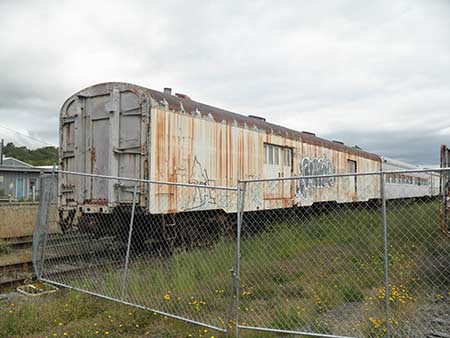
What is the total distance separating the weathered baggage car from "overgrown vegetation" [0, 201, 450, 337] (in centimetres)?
154

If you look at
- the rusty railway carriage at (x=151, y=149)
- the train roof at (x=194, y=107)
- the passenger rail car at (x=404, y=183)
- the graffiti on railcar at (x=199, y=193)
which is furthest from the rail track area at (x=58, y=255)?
Answer: the passenger rail car at (x=404, y=183)

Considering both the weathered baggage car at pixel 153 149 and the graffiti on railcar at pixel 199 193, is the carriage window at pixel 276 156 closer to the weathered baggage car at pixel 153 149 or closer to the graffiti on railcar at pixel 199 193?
the weathered baggage car at pixel 153 149

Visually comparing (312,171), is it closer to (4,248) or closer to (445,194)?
(445,194)

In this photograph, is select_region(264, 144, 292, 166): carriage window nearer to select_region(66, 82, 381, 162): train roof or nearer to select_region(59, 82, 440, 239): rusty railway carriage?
select_region(66, 82, 381, 162): train roof

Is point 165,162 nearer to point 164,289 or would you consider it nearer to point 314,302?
point 164,289

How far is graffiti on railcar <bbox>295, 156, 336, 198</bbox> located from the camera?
13141mm

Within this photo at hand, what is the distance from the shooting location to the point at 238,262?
429cm

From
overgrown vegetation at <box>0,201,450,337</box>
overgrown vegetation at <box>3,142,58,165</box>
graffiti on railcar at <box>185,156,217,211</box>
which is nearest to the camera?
overgrown vegetation at <box>0,201,450,337</box>

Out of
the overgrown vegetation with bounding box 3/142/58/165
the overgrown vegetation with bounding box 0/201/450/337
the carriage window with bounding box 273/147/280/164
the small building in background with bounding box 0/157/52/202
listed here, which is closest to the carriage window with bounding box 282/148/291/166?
the carriage window with bounding box 273/147/280/164

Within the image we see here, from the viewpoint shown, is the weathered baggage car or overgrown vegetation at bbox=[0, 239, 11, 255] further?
overgrown vegetation at bbox=[0, 239, 11, 255]

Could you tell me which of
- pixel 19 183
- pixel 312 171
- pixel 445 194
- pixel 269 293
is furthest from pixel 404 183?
pixel 19 183

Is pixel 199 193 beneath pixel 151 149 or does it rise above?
beneath

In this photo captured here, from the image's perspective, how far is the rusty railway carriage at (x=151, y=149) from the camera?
8102 mm

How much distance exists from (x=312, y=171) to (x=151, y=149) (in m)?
7.80
